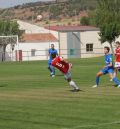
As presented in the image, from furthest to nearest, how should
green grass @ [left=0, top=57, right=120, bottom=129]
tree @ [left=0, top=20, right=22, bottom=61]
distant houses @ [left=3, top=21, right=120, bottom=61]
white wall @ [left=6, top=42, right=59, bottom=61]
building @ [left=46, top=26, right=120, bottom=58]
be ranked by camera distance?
tree @ [left=0, top=20, right=22, bottom=61] < building @ [left=46, top=26, right=120, bottom=58] < distant houses @ [left=3, top=21, right=120, bottom=61] < white wall @ [left=6, top=42, right=59, bottom=61] < green grass @ [left=0, top=57, right=120, bottom=129]

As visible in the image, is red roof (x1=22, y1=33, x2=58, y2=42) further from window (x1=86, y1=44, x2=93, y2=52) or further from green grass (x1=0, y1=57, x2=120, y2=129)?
green grass (x1=0, y1=57, x2=120, y2=129)

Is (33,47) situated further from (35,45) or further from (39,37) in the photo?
(39,37)

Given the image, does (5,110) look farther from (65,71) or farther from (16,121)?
(65,71)

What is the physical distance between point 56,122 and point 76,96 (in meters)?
6.66

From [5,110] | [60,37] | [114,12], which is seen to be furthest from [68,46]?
[5,110]

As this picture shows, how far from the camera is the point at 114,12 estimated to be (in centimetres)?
10738

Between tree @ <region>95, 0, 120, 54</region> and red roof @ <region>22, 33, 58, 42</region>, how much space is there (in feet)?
27.5

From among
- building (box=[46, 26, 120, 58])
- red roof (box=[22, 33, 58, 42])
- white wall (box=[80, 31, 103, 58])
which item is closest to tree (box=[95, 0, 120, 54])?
white wall (box=[80, 31, 103, 58])

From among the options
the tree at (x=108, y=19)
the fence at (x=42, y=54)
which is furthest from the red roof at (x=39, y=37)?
the tree at (x=108, y=19)

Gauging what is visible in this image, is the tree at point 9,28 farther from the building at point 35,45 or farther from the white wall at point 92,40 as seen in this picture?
the white wall at point 92,40

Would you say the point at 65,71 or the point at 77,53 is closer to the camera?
the point at 65,71

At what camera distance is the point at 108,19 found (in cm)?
10406

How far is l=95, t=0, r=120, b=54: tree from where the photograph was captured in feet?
326

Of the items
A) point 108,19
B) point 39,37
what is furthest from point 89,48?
point 39,37
